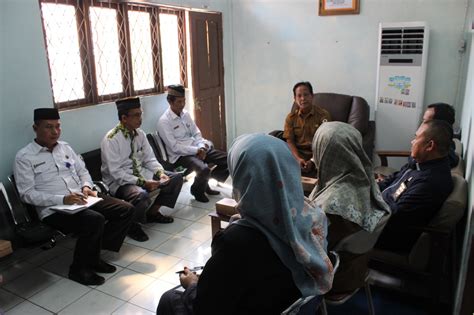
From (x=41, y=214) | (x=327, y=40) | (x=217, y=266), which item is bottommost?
(x=41, y=214)

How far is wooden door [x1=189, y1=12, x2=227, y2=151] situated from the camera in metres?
4.61

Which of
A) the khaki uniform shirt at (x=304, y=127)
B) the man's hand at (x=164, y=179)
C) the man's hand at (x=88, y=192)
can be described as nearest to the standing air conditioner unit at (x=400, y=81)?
the khaki uniform shirt at (x=304, y=127)

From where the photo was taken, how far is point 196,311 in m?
1.36

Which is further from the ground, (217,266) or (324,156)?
(324,156)

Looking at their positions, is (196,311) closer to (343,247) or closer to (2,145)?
(343,247)

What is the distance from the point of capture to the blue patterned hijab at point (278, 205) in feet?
4.37

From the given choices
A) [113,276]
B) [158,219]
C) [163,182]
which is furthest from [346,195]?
[158,219]

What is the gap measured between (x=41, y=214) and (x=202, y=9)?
3.02 metres

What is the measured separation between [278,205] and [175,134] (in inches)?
113

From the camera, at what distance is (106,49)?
12.1ft

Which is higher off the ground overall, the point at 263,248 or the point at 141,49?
the point at 141,49

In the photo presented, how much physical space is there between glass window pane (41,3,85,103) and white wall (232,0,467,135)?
2428 mm

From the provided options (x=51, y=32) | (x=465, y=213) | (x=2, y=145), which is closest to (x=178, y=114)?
(x=51, y=32)

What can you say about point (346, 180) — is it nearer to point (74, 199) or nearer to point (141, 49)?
point (74, 199)
